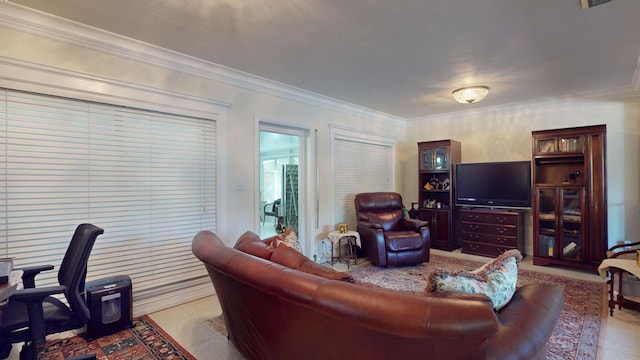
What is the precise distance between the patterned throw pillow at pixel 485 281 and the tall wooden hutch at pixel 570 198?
3577mm

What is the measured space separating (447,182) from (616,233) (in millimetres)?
2392

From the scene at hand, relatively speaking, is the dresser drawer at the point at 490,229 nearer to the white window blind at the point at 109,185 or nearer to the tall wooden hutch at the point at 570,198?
the tall wooden hutch at the point at 570,198

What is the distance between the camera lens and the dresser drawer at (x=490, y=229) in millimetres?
4844

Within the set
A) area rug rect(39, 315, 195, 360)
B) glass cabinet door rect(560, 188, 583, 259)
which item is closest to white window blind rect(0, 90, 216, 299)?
area rug rect(39, 315, 195, 360)

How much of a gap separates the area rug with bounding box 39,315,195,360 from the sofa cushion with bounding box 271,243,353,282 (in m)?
1.12

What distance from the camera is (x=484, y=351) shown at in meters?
1.09

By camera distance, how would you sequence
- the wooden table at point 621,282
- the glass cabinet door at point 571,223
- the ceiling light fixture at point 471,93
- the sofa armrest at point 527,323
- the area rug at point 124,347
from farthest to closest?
the glass cabinet door at point 571,223, the ceiling light fixture at point 471,93, the wooden table at point 621,282, the area rug at point 124,347, the sofa armrest at point 527,323

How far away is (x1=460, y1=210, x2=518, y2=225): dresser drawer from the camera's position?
15.9ft

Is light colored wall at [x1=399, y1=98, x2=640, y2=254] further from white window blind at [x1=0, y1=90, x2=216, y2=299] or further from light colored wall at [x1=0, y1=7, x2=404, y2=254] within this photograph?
white window blind at [x1=0, y1=90, x2=216, y2=299]

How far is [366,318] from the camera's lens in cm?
116

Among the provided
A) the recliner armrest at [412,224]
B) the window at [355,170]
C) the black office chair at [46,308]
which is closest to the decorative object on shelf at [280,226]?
the window at [355,170]

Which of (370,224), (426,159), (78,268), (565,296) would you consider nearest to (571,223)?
(565,296)

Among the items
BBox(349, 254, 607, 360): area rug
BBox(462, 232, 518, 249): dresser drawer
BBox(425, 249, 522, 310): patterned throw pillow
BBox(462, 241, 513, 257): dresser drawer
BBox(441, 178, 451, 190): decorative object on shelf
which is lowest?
BBox(349, 254, 607, 360): area rug

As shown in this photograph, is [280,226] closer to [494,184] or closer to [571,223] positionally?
[494,184]
